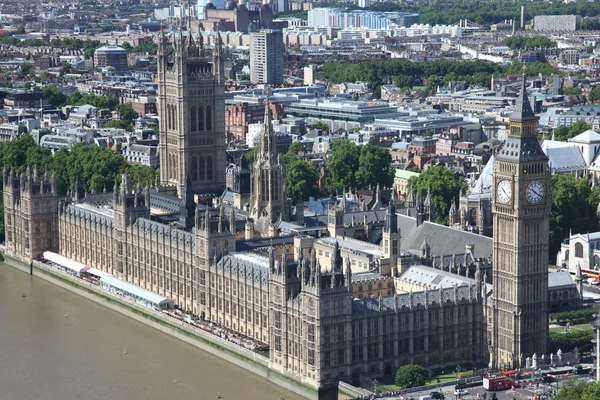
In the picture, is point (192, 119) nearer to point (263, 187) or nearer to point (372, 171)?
point (263, 187)

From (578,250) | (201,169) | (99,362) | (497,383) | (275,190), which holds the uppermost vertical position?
(275,190)

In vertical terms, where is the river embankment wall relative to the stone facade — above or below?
below

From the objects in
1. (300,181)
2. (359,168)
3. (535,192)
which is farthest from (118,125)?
(535,192)

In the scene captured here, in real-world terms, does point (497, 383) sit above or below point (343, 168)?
below

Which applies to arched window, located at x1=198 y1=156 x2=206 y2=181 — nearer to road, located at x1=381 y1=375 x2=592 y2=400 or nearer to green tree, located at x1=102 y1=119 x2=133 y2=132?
road, located at x1=381 y1=375 x2=592 y2=400

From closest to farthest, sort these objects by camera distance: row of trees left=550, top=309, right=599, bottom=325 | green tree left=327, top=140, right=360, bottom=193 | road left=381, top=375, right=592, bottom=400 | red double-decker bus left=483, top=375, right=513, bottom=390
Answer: road left=381, top=375, right=592, bottom=400 → red double-decker bus left=483, top=375, right=513, bottom=390 → row of trees left=550, top=309, right=599, bottom=325 → green tree left=327, top=140, right=360, bottom=193

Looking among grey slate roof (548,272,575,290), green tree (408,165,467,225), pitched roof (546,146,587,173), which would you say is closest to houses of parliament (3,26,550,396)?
grey slate roof (548,272,575,290)

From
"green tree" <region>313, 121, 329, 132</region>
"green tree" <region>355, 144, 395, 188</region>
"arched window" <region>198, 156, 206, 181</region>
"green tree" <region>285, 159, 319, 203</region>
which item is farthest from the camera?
"green tree" <region>313, 121, 329, 132</region>
